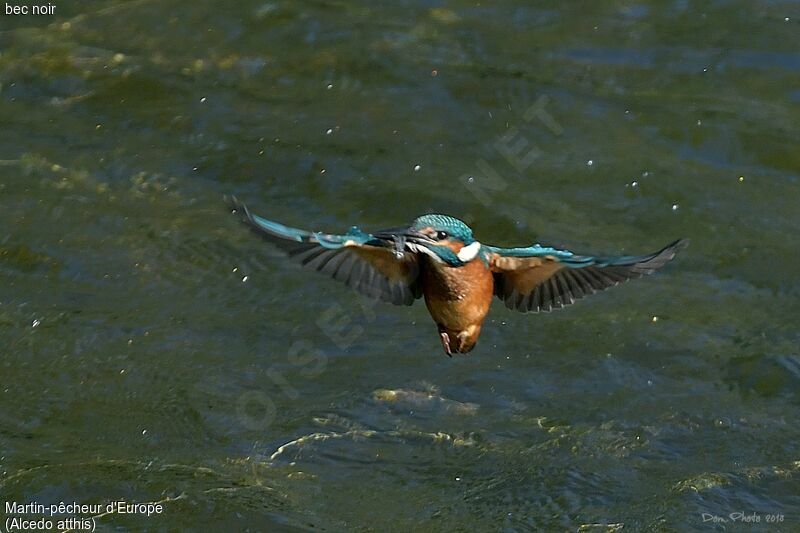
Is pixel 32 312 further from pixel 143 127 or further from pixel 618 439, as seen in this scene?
pixel 618 439

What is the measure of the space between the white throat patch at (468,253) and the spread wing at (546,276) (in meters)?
0.12

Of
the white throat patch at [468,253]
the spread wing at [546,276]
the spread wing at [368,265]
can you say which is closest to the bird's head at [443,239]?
the white throat patch at [468,253]

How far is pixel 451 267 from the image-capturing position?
6.13 meters

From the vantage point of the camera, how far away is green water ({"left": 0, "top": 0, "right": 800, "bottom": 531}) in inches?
298

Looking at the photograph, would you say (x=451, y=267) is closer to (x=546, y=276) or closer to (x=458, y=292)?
(x=458, y=292)

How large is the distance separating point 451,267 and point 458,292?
11 cm

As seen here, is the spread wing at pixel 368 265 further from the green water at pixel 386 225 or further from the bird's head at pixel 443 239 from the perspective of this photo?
the green water at pixel 386 225

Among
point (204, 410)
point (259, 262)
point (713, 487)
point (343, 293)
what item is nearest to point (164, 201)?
point (259, 262)

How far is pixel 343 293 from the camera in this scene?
934 cm

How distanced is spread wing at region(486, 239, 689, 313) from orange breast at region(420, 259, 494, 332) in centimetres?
14

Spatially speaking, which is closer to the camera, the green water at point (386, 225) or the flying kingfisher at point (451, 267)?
the flying kingfisher at point (451, 267)

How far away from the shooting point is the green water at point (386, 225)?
7.56 metres

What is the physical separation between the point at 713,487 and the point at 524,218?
279cm

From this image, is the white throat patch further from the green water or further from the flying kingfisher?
the green water
